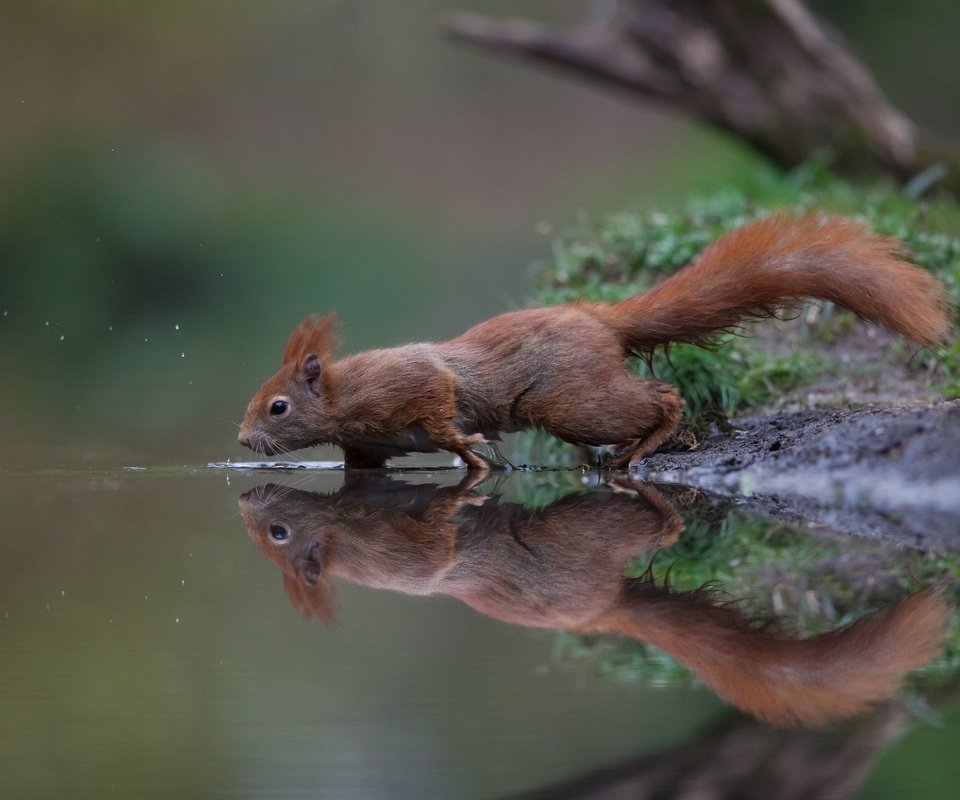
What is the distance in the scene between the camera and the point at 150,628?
306cm

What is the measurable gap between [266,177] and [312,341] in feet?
44.0

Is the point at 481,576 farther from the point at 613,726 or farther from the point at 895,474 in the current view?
the point at 895,474

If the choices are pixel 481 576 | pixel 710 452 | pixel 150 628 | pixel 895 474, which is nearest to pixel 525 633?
pixel 481 576

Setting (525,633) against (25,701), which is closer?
(25,701)

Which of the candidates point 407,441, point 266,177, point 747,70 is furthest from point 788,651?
point 266,177

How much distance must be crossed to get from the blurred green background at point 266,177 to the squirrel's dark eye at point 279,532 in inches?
98.4

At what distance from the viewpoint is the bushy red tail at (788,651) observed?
229cm

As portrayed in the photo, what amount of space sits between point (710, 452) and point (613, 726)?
3137 millimetres

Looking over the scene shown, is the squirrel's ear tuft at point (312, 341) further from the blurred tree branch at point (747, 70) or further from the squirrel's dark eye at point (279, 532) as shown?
the blurred tree branch at point (747, 70)

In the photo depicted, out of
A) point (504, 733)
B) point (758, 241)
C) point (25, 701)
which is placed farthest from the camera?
point (758, 241)

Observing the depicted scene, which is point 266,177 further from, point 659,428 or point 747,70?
point 659,428

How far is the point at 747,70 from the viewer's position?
1077 cm

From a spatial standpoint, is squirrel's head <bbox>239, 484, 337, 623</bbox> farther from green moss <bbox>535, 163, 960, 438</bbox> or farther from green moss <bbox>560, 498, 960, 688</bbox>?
green moss <bbox>535, 163, 960, 438</bbox>

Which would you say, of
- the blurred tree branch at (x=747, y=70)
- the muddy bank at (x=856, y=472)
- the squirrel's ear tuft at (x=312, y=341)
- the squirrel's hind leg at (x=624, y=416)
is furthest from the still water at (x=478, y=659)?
the blurred tree branch at (x=747, y=70)
